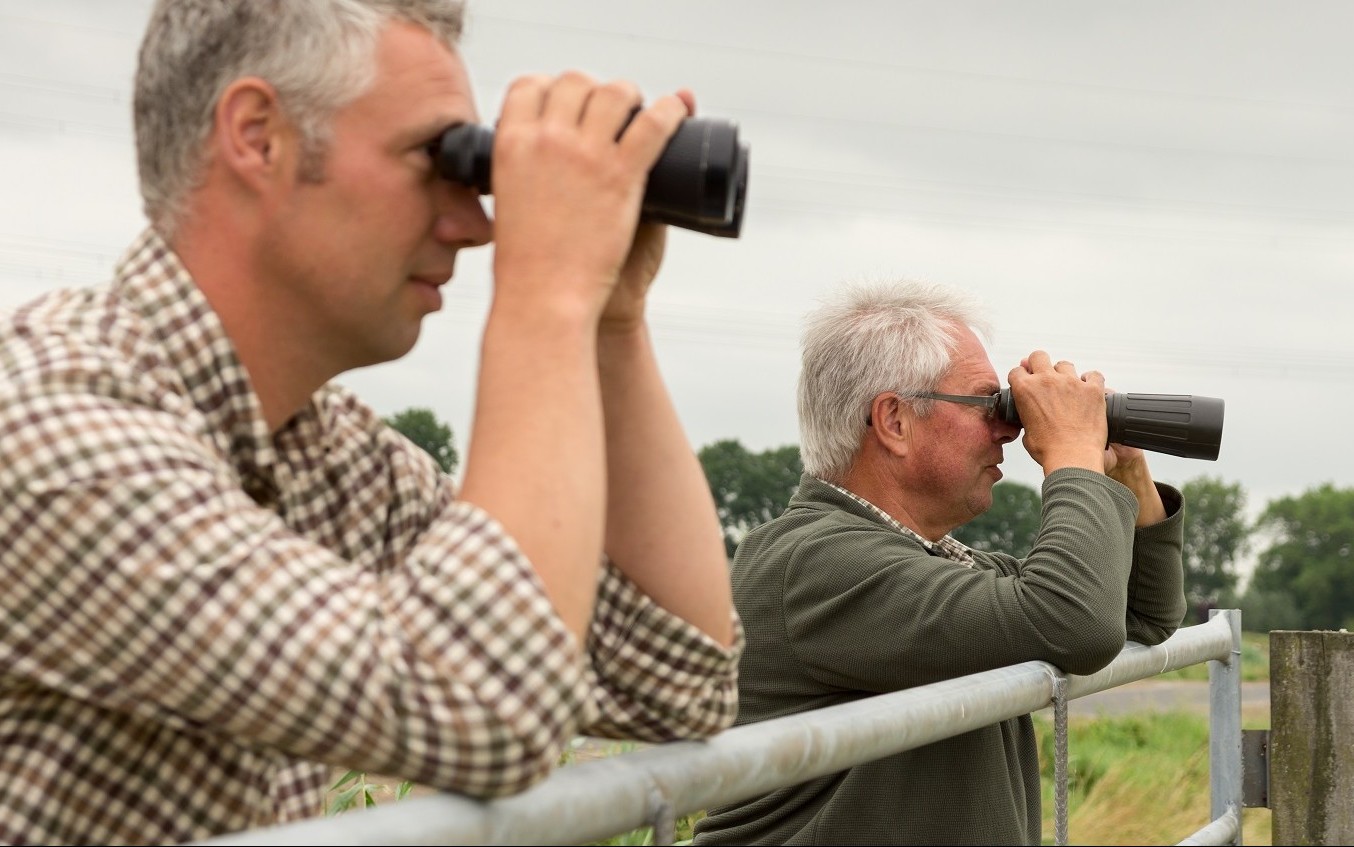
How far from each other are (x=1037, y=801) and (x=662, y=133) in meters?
2.00

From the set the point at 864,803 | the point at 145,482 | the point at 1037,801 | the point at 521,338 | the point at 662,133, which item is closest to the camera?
the point at 145,482

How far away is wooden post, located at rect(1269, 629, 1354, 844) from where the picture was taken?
326cm

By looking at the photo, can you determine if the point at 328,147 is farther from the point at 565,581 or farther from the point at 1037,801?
the point at 1037,801

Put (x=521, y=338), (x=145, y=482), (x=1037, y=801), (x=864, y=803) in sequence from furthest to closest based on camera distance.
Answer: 1. (x=1037, y=801)
2. (x=864, y=803)
3. (x=521, y=338)
4. (x=145, y=482)

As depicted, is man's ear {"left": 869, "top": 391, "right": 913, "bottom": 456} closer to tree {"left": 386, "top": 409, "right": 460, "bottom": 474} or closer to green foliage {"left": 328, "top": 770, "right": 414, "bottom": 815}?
green foliage {"left": 328, "top": 770, "right": 414, "bottom": 815}

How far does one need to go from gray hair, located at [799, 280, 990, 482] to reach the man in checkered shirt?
1695mm

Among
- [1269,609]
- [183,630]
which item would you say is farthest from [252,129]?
[1269,609]

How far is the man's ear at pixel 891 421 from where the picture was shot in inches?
129

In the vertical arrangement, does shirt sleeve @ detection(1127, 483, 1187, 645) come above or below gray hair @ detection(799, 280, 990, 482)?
below

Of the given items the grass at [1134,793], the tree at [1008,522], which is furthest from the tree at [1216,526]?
the grass at [1134,793]

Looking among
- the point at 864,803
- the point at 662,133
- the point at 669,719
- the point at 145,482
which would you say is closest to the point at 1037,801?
the point at 864,803

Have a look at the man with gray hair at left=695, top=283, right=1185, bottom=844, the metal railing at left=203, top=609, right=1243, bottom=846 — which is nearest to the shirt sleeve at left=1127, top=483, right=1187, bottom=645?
the man with gray hair at left=695, top=283, right=1185, bottom=844

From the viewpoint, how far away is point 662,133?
55.6 inches

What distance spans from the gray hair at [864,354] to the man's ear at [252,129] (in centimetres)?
208
